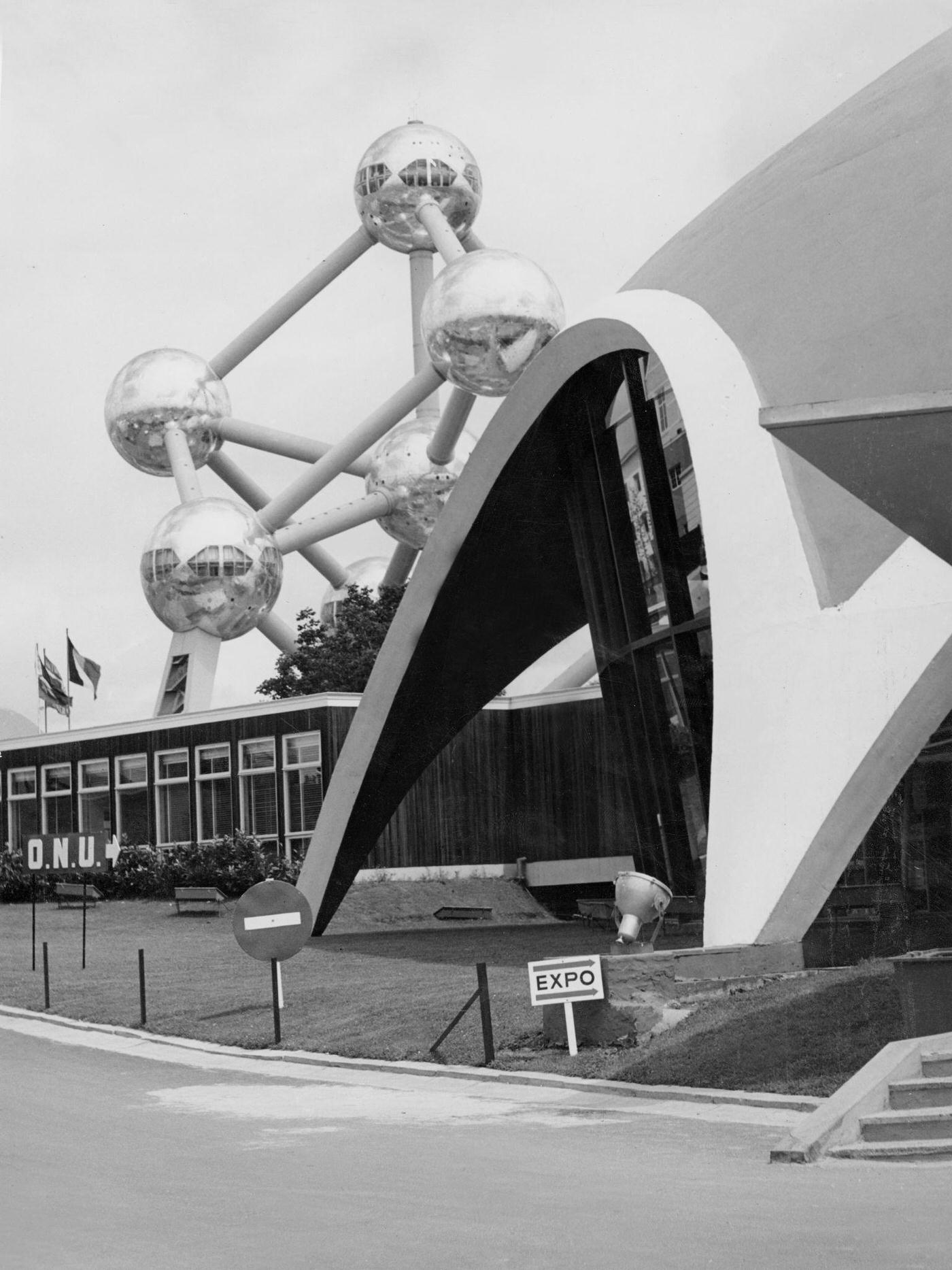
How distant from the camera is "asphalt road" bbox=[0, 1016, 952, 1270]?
21.4ft

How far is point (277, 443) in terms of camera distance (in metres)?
53.1

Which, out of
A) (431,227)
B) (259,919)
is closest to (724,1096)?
(259,919)

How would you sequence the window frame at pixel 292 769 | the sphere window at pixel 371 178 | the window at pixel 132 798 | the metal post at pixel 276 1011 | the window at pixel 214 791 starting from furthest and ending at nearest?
the sphere window at pixel 371 178
the window at pixel 132 798
the window at pixel 214 791
the window frame at pixel 292 769
the metal post at pixel 276 1011

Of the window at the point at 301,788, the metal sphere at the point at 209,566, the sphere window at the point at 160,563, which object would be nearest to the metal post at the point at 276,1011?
the window at the point at 301,788

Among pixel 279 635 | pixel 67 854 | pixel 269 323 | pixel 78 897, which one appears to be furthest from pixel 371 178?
pixel 67 854

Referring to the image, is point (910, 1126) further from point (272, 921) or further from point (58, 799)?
point (58, 799)

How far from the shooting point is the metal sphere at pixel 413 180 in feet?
156

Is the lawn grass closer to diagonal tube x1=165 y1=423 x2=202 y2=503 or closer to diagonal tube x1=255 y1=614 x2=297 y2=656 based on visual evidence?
diagonal tube x1=165 y1=423 x2=202 y2=503

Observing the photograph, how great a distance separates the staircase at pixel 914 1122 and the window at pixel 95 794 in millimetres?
36562

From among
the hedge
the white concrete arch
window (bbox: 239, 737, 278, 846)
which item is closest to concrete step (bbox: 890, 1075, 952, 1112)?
the white concrete arch

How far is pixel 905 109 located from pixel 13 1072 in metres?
14.6

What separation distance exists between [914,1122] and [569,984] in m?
4.80

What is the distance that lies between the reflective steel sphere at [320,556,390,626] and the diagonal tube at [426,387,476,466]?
866cm

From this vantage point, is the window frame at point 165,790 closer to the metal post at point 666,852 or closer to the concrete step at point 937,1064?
the metal post at point 666,852
